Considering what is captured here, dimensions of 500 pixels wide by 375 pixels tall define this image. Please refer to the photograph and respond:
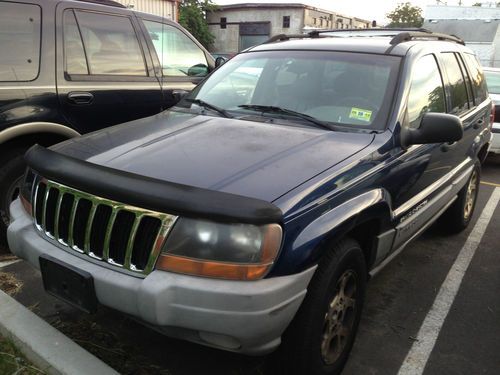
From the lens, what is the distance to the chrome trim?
2982mm

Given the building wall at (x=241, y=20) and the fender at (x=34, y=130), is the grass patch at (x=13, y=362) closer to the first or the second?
the fender at (x=34, y=130)

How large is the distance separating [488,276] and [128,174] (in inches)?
124

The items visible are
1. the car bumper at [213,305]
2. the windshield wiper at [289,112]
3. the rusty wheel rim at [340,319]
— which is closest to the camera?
the car bumper at [213,305]

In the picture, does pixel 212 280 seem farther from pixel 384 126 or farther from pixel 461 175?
pixel 461 175

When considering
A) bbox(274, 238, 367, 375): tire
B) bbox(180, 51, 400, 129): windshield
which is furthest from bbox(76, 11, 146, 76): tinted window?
bbox(274, 238, 367, 375): tire

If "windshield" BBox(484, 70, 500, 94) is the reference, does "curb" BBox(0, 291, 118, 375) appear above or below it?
below

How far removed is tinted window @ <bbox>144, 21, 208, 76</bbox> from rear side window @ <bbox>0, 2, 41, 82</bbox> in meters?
1.25

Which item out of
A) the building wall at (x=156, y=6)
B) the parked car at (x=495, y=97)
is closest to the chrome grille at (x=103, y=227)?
the parked car at (x=495, y=97)

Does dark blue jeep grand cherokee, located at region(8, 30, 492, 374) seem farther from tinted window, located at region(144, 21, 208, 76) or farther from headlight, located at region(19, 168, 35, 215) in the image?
tinted window, located at region(144, 21, 208, 76)

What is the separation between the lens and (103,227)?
220cm

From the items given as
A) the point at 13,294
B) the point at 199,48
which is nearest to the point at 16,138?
the point at 13,294

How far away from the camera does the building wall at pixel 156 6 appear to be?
51.4 ft

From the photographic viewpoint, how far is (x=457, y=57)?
14.0 ft

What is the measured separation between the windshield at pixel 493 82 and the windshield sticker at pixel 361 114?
5922mm
